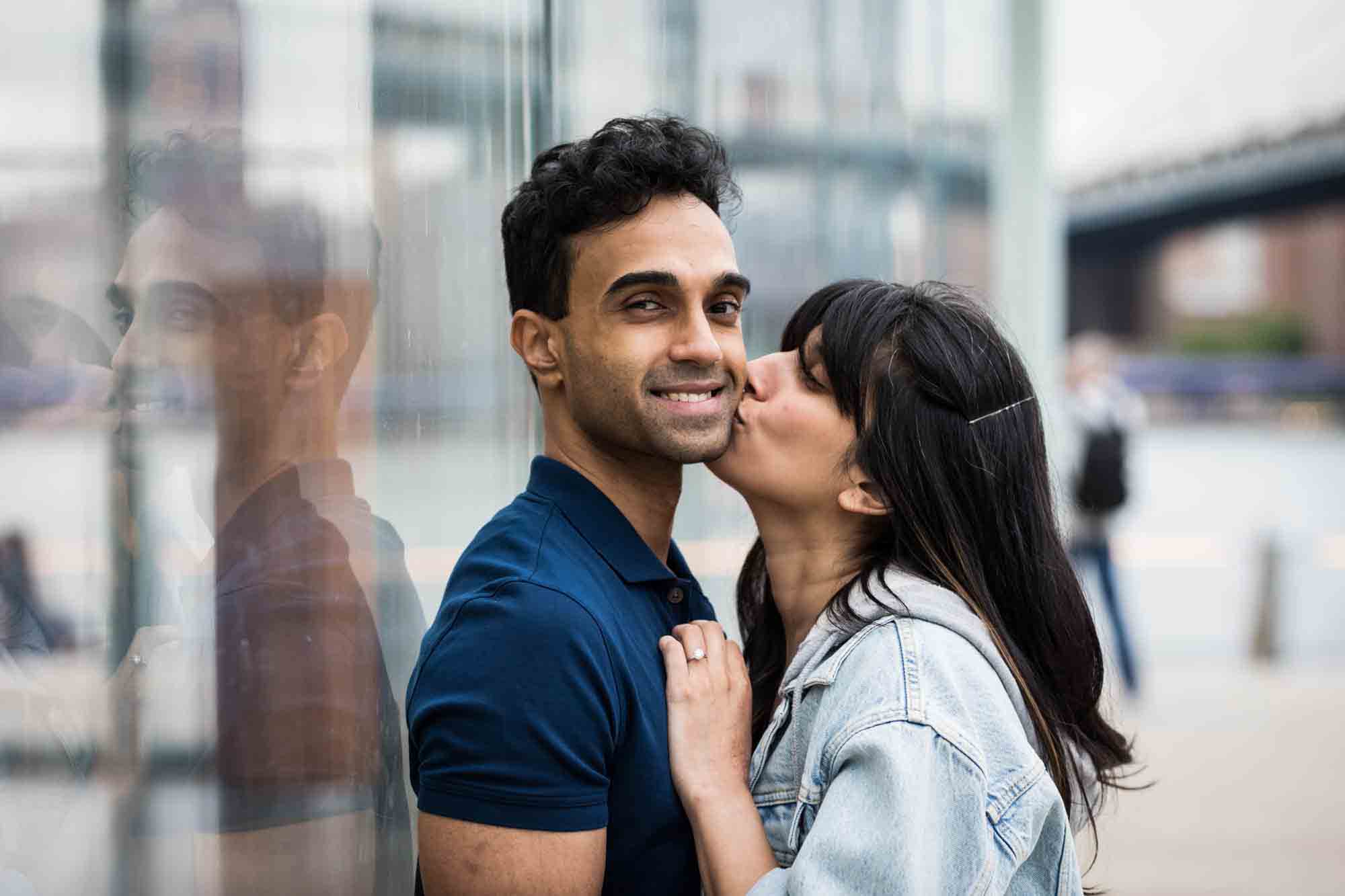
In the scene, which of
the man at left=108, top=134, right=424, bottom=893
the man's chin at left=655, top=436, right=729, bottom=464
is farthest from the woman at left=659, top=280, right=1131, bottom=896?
the man at left=108, top=134, right=424, bottom=893

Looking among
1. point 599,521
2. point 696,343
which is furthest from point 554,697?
point 696,343

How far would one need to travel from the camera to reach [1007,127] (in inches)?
202

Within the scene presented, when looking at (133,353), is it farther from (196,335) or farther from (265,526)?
(265,526)

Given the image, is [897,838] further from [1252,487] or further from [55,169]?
[1252,487]

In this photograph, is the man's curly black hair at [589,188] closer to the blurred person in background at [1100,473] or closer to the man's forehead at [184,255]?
the man's forehead at [184,255]

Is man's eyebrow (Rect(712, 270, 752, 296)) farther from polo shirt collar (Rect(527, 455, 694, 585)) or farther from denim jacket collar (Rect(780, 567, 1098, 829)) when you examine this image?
denim jacket collar (Rect(780, 567, 1098, 829))

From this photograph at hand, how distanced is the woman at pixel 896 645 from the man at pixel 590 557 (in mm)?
99

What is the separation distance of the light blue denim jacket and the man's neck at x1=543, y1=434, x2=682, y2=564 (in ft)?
1.11

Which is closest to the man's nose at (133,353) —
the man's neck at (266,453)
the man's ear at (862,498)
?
the man's neck at (266,453)

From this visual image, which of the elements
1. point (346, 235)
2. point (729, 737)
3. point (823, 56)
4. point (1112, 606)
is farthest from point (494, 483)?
point (1112, 606)

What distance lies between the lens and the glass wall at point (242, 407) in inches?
63.5

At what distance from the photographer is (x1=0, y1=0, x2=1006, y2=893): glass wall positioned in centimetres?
161

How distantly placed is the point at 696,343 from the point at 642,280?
0.13 m

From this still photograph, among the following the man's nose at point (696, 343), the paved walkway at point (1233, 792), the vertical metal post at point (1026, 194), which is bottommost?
the paved walkway at point (1233, 792)
